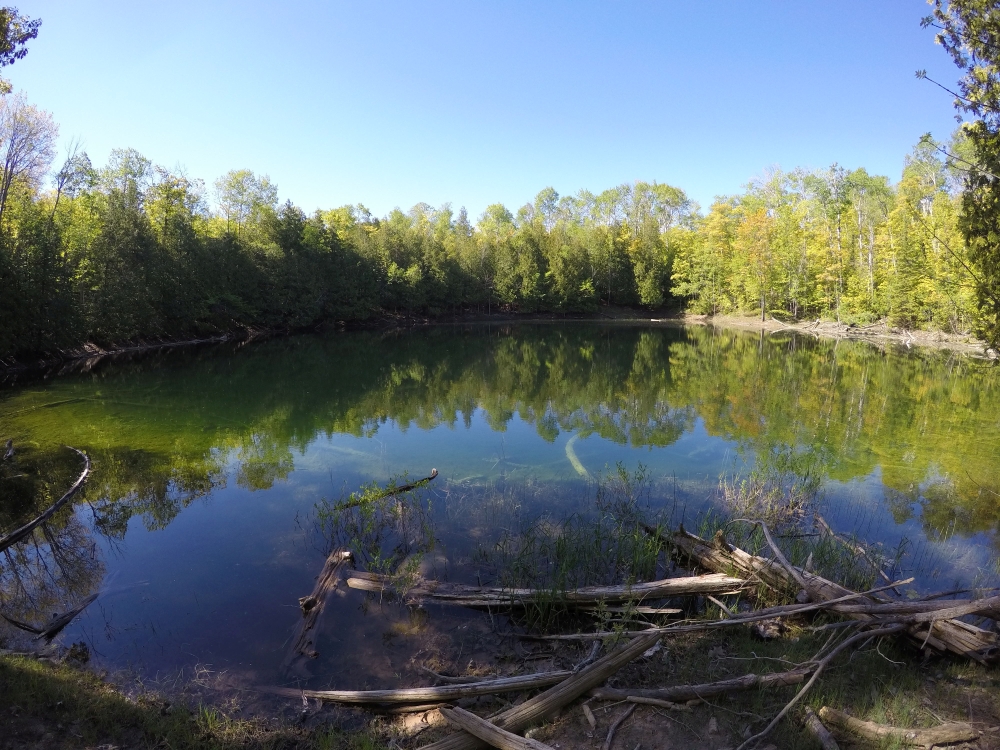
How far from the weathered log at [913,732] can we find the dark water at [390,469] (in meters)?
3.37

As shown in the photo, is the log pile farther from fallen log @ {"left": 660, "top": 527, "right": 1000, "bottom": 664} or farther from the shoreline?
the shoreline

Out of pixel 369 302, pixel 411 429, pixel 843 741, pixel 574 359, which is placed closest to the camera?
pixel 843 741

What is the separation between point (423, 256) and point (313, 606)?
180 feet

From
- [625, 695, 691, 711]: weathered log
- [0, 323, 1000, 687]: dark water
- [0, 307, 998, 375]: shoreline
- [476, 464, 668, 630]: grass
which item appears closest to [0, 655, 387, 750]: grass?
[0, 323, 1000, 687]: dark water

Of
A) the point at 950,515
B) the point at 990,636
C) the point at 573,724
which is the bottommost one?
the point at 950,515

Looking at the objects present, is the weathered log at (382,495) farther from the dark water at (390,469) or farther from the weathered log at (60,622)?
the weathered log at (60,622)

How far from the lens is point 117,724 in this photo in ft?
13.8

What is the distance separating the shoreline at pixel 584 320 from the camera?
29109mm

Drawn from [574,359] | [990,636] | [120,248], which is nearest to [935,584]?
[990,636]

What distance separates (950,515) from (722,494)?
12.4 ft

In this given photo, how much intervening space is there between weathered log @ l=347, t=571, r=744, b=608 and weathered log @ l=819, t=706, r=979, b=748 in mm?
2127

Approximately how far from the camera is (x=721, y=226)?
62.1 metres

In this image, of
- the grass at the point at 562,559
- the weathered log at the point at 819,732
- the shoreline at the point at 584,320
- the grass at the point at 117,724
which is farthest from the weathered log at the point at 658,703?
the shoreline at the point at 584,320

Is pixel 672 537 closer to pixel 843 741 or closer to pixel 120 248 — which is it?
pixel 843 741
